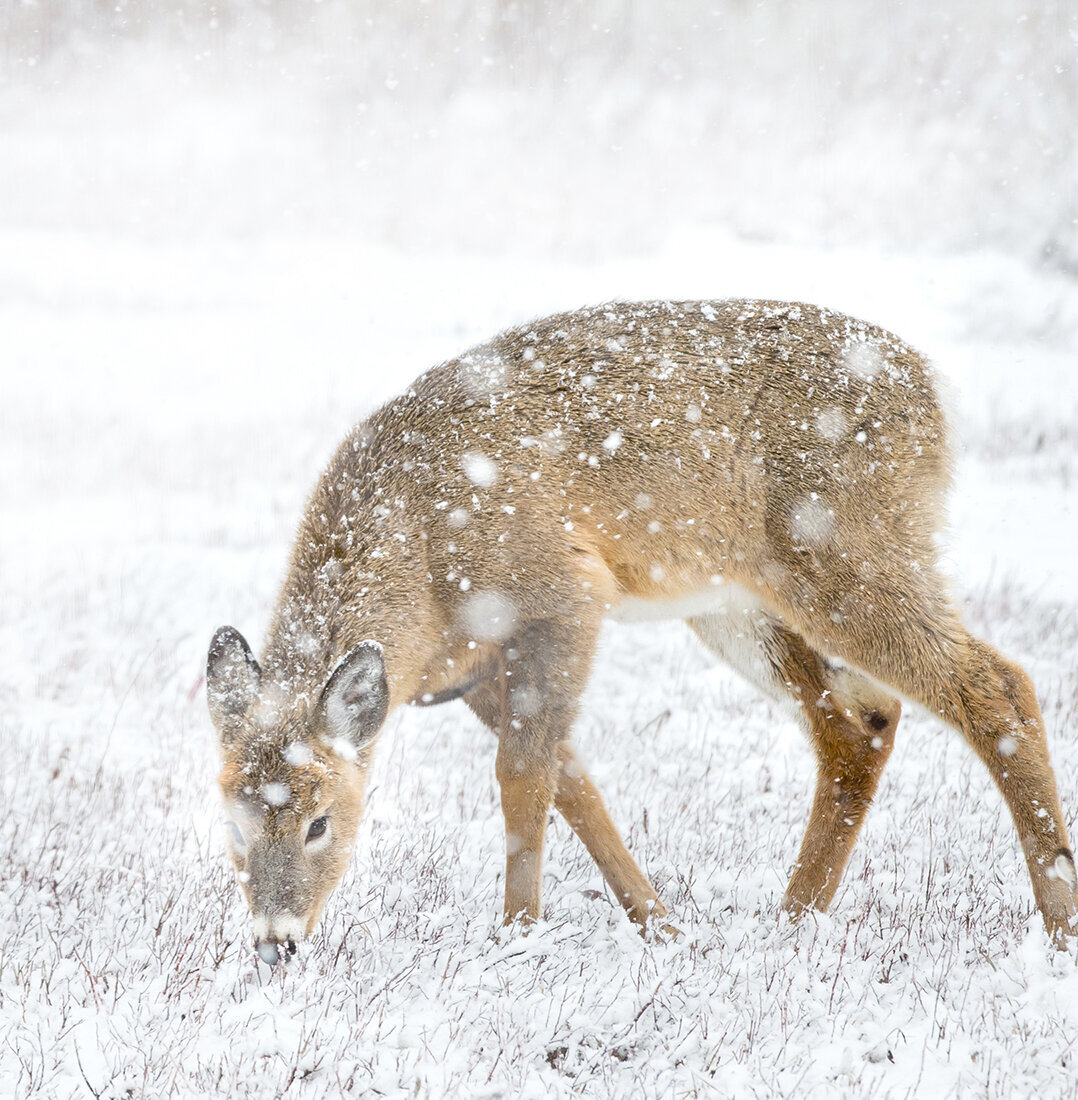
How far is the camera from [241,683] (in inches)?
186

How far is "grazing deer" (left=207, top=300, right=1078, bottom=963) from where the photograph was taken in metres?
4.93

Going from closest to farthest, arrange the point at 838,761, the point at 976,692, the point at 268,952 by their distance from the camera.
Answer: the point at 268,952 → the point at 976,692 → the point at 838,761

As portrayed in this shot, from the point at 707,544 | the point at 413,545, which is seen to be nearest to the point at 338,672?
the point at 413,545

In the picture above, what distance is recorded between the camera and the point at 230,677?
15.6 ft

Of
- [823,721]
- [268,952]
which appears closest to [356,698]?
[268,952]

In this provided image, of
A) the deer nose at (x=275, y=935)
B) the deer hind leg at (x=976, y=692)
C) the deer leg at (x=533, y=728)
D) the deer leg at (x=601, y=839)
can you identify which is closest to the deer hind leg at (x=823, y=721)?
the deer hind leg at (x=976, y=692)

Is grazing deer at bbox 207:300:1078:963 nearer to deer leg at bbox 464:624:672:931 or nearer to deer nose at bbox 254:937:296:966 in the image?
deer leg at bbox 464:624:672:931

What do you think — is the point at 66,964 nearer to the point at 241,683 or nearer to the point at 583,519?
the point at 241,683

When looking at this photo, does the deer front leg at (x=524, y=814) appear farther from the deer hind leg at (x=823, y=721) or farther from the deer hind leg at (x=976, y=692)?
the deer hind leg at (x=976, y=692)

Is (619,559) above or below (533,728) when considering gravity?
above

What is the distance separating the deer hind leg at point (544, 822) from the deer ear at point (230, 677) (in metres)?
1.26

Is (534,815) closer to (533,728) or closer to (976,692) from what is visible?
(533,728)

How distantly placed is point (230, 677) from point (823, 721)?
336 centimetres

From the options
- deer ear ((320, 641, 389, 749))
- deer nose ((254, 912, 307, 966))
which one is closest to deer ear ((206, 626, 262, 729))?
deer ear ((320, 641, 389, 749))
